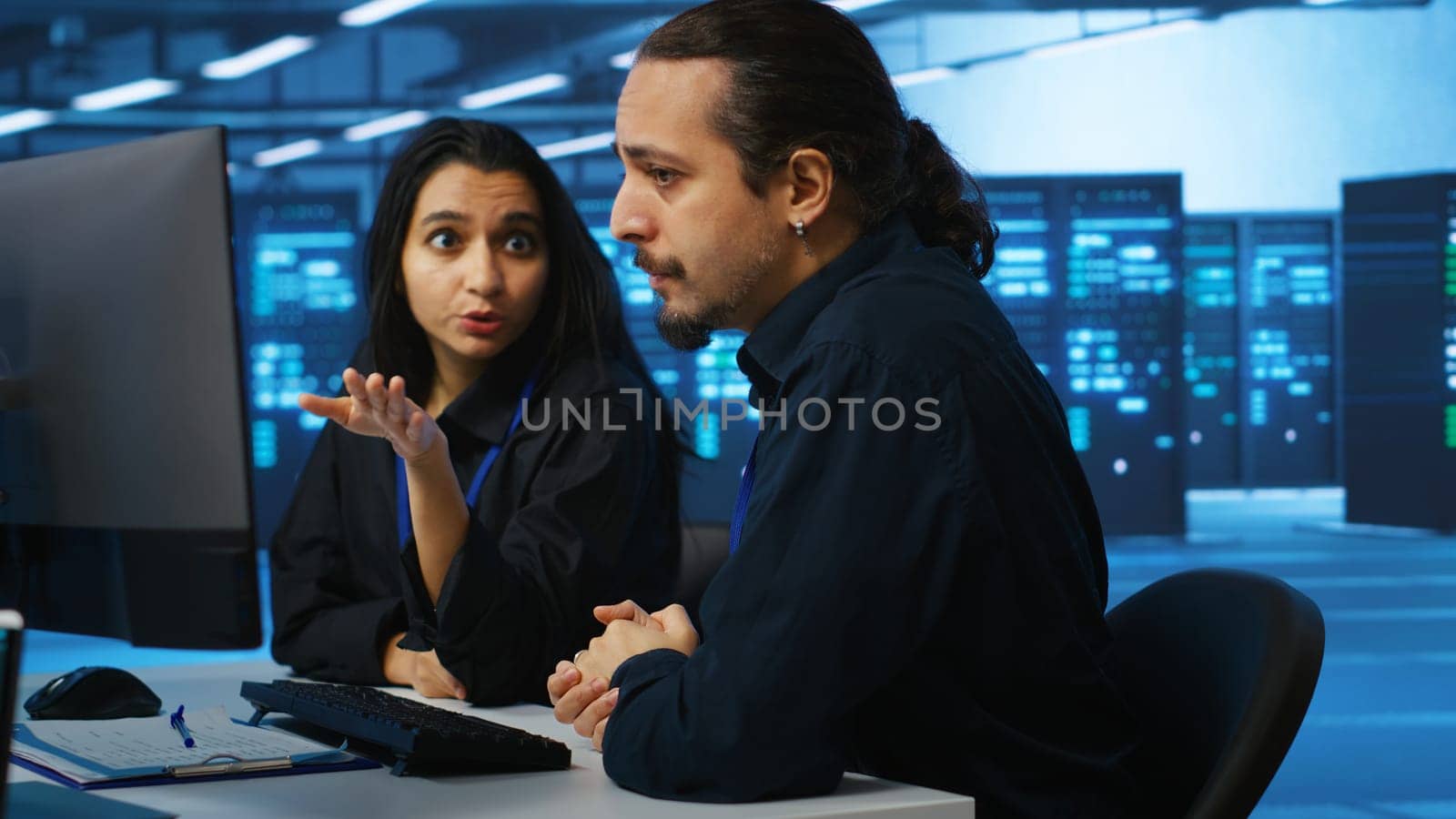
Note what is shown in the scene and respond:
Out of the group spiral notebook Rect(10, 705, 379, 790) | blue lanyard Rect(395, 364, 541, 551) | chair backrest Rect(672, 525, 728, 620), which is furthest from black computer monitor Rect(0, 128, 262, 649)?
chair backrest Rect(672, 525, 728, 620)

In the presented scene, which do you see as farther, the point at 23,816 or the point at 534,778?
the point at 534,778

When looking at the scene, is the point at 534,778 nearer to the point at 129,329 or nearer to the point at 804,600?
the point at 804,600

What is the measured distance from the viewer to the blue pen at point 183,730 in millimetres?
1345

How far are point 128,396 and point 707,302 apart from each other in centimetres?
56

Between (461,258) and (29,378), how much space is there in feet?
2.96

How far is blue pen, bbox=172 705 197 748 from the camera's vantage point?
1345 mm

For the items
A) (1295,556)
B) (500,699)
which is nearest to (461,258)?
(500,699)

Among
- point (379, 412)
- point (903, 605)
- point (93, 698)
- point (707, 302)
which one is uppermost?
point (707, 302)

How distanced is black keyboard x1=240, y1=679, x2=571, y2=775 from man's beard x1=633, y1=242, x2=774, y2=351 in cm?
46

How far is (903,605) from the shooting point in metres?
1.13

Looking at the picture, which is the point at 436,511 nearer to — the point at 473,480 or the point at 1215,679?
the point at 473,480

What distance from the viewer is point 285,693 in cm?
149

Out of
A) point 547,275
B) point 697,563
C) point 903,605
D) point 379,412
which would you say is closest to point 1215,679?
point 903,605

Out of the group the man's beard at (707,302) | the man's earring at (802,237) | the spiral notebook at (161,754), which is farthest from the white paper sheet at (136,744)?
the man's earring at (802,237)
